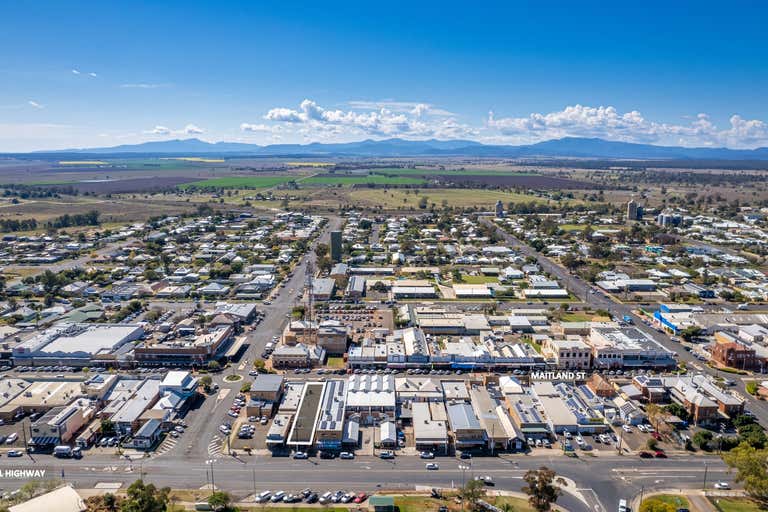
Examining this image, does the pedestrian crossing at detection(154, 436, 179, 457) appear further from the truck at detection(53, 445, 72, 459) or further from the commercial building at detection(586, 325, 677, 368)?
the commercial building at detection(586, 325, 677, 368)

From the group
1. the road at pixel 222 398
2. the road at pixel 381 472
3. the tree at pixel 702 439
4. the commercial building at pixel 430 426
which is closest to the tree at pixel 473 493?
the road at pixel 381 472

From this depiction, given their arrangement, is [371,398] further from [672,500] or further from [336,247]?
[336,247]

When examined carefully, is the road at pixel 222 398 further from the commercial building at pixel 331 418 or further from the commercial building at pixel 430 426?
the commercial building at pixel 430 426

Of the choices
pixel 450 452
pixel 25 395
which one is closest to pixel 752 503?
pixel 450 452

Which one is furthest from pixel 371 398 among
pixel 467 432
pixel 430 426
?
pixel 467 432

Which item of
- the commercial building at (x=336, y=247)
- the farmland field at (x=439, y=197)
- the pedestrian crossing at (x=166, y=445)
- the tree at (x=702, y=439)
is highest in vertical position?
the farmland field at (x=439, y=197)
